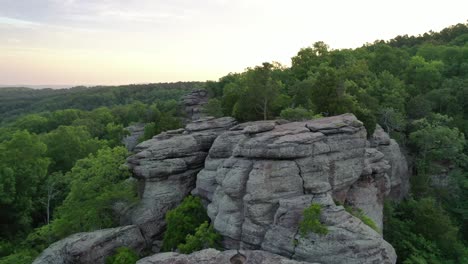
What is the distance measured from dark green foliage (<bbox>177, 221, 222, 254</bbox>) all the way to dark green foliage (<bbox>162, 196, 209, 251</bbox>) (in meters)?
1.23

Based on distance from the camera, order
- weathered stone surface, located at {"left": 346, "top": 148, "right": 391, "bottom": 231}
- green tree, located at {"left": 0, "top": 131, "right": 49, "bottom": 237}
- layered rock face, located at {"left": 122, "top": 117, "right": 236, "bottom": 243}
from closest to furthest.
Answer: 1. weathered stone surface, located at {"left": 346, "top": 148, "right": 391, "bottom": 231}
2. layered rock face, located at {"left": 122, "top": 117, "right": 236, "bottom": 243}
3. green tree, located at {"left": 0, "top": 131, "right": 49, "bottom": 237}

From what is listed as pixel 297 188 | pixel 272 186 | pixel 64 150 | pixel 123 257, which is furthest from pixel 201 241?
pixel 64 150

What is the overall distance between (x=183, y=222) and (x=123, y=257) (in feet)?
14.4

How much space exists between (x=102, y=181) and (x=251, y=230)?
1497cm

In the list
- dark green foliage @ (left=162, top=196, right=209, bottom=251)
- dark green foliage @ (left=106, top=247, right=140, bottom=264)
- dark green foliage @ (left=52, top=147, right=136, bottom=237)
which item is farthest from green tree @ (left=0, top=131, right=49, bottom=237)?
dark green foliage @ (left=162, top=196, right=209, bottom=251)

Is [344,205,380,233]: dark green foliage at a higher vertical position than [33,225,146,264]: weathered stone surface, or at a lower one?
higher

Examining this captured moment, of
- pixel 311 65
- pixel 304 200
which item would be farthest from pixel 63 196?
pixel 311 65

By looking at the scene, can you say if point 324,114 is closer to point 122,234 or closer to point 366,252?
point 366,252

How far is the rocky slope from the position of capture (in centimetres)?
1800

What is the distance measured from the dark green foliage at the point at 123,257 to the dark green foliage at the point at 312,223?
11543mm

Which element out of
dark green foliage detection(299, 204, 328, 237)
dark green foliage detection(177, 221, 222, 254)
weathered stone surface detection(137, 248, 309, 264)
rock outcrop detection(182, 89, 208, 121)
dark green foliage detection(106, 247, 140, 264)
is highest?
rock outcrop detection(182, 89, 208, 121)

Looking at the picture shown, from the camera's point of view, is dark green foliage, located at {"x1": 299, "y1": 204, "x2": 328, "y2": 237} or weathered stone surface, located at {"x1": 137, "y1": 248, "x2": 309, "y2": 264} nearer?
weathered stone surface, located at {"x1": 137, "y1": 248, "x2": 309, "y2": 264}

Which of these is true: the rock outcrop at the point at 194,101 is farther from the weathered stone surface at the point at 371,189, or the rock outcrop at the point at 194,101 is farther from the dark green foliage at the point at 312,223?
the dark green foliage at the point at 312,223

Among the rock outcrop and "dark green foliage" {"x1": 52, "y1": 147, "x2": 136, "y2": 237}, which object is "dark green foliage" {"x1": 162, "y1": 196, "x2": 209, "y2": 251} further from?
the rock outcrop
